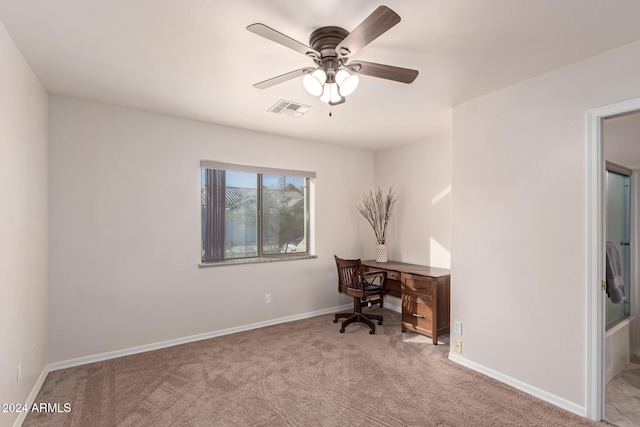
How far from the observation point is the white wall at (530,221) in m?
2.21

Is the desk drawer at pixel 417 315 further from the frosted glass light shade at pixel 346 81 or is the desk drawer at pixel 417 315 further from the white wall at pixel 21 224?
the white wall at pixel 21 224

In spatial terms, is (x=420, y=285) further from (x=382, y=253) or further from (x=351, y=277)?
(x=382, y=253)

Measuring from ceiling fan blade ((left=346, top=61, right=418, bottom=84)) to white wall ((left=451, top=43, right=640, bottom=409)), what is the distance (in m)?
1.30

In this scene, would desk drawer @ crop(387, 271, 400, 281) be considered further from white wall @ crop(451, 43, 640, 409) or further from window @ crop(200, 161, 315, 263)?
window @ crop(200, 161, 315, 263)

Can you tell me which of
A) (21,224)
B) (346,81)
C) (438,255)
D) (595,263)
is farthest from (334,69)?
(438,255)

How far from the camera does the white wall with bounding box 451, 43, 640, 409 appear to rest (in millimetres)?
2205

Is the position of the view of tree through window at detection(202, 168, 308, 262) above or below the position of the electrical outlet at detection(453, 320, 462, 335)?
above

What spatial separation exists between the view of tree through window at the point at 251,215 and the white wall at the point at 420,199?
138cm

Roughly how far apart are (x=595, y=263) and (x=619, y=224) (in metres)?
1.30

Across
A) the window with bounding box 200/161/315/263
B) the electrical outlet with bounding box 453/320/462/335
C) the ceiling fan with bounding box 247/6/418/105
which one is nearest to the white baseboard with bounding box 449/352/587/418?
the electrical outlet with bounding box 453/320/462/335

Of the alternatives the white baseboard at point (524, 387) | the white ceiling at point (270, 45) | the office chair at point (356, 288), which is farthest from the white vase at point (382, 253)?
the white ceiling at point (270, 45)

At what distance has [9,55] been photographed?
1930 mm

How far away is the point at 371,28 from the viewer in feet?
4.78

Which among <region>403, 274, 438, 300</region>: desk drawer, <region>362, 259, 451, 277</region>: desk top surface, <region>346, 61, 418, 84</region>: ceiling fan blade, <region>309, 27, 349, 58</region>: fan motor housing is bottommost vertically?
<region>403, 274, 438, 300</region>: desk drawer
